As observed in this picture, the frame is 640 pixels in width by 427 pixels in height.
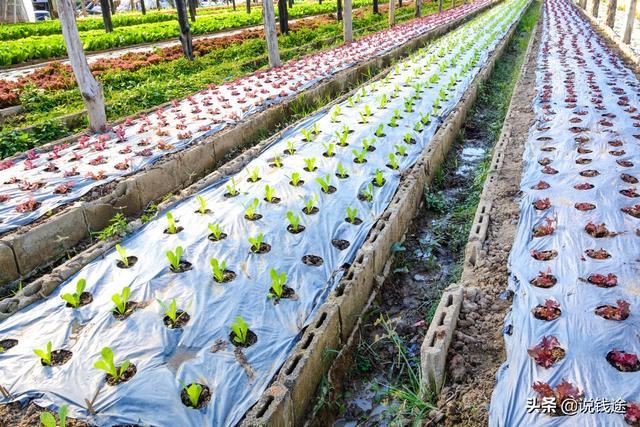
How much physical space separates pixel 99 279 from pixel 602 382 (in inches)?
153

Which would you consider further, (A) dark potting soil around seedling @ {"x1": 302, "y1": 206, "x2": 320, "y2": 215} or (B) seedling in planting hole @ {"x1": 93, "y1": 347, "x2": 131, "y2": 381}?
(A) dark potting soil around seedling @ {"x1": 302, "y1": 206, "x2": 320, "y2": 215}

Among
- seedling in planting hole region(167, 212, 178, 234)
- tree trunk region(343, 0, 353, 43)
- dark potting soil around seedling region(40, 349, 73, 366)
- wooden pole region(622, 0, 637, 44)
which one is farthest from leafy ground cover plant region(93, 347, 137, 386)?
wooden pole region(622, 0, 637, 44)

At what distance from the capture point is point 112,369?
3.03 meters

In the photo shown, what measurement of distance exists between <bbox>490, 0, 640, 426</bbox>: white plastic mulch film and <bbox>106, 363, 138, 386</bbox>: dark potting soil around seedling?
2.31 meters

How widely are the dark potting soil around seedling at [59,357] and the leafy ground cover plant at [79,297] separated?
0.49 m

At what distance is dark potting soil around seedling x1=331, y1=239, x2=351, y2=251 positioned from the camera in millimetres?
4633

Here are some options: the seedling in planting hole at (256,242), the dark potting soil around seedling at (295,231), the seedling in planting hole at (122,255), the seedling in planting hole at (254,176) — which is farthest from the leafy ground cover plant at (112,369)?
the seedling in planting hole at (254,176)

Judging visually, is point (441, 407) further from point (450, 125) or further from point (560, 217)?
point (450, 125)

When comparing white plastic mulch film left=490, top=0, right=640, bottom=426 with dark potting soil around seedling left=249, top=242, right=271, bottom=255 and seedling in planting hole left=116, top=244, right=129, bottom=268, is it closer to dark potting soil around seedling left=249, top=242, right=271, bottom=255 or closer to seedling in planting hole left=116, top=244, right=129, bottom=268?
dark potting soil around seedling left=249, top=242, right=271, bottom=255

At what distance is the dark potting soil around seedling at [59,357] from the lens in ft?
10.6

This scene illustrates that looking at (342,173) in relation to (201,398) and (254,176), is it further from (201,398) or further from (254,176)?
(201,398)

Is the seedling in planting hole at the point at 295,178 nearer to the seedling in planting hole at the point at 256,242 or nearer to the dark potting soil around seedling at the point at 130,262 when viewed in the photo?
the seedling in planting hole at the point at 256,242

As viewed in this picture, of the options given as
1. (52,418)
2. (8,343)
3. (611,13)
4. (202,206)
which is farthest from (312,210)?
(611,13)

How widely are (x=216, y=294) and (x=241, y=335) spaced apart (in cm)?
59
